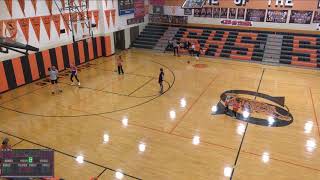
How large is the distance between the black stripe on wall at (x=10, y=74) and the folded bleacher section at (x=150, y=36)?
46.2 feet

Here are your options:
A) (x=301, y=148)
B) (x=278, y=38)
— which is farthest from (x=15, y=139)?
(x=278, y=38)

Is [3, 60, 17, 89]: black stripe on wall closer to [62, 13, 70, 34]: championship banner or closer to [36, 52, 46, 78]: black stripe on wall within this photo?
[36, 52, 46, 78]: black stripe on wall

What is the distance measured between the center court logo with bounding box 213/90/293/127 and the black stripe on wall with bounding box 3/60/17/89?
12761 millimetres

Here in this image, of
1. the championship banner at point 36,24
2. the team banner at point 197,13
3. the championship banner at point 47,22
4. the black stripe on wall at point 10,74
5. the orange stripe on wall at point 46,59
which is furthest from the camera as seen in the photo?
the team banner at point 197,13

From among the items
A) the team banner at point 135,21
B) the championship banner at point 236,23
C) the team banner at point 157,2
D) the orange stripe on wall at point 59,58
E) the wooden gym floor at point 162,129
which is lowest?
the wooden gym floor at point 162,129

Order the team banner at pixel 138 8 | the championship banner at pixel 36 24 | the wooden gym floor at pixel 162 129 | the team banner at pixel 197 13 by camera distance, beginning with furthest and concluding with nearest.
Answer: the team banner at pixel 197 13
the team banner at pixel 138 8
the championship banner at pixel 36 24
the wooden gym floor at pixel 162 129

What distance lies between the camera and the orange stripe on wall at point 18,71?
16922mm

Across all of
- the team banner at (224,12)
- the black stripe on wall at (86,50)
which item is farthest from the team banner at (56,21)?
the team banner at (224,12)

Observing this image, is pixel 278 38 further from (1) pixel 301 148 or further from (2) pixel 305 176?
(2) pixel 305 176

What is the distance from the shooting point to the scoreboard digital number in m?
7.16

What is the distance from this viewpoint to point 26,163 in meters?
7.22

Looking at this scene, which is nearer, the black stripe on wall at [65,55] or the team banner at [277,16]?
the black stripe on wall at [65,55]

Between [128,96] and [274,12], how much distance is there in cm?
1769

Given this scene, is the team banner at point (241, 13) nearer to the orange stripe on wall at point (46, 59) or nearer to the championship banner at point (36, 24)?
the orange stripe on wall at point (46, 59)
